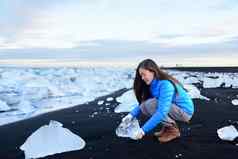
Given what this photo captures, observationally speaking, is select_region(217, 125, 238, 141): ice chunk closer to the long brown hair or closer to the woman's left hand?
the long brown hair

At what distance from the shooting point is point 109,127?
5.22m

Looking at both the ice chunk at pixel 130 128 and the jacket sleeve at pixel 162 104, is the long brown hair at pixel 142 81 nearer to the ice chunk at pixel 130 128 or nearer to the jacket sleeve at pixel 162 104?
the jacket sleeve at pixel 162 104

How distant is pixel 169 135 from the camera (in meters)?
4.35

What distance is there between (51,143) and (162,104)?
110 cm

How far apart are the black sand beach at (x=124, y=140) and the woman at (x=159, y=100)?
0.17 m

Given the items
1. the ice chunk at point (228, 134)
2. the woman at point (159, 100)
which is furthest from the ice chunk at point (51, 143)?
the ice chunk at point (228, 134)

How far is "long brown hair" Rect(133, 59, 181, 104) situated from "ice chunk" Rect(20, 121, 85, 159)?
2.70ft

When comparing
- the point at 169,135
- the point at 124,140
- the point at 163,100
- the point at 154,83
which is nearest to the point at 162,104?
the point at 163,100

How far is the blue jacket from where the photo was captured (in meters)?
4.02

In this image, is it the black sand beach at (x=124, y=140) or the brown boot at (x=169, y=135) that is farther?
the brown boot at (x=169, y=135)

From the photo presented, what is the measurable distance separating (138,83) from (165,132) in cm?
57

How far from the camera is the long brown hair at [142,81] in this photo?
13.7 feet

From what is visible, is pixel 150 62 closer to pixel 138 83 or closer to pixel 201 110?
pixel 138 83

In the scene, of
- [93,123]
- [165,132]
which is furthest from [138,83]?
[93,123]
